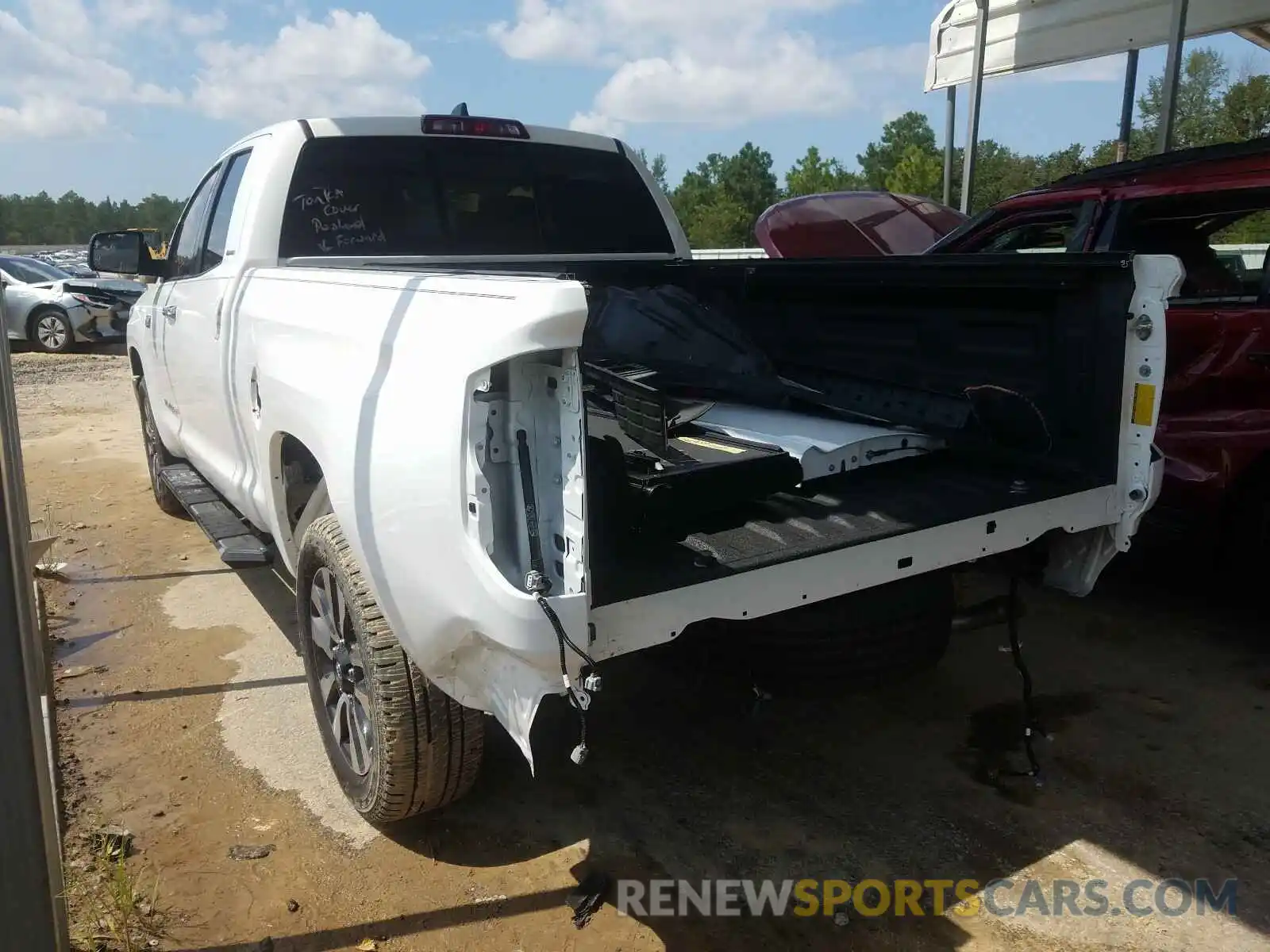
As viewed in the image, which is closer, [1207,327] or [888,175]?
[1207,327]

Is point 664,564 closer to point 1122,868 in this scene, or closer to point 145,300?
point 1122,868

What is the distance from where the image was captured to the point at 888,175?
56281 millimetres

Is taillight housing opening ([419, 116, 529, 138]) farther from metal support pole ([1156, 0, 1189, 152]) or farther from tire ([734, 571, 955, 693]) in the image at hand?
metal support pole ([1156, 0, 1189, 152])

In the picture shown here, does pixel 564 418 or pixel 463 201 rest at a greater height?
pixel 463 201

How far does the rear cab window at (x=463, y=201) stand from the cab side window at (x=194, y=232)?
859 mm

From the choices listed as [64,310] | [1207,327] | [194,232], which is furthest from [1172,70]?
[64,310]

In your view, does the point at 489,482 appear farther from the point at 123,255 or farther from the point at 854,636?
the point at 123,255

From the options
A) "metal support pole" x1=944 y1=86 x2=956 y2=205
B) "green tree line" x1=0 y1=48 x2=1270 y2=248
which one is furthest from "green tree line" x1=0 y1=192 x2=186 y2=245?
"metal support pole" x1=944 y1=86 x2=956 y2=205

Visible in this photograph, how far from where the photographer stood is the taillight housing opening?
166 inches

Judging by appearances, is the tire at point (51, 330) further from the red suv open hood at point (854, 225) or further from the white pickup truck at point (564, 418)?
the white pickup truck at point (564, 418)

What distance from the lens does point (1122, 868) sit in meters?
2.82

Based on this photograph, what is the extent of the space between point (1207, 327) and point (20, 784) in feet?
13.6

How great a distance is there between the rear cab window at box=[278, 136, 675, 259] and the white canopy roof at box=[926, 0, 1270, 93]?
7.03 m

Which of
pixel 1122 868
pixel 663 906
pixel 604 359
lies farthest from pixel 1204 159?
pixel 663 906
